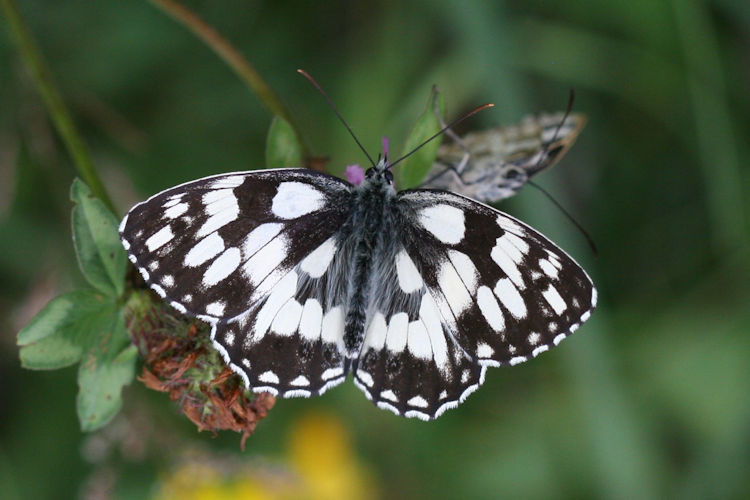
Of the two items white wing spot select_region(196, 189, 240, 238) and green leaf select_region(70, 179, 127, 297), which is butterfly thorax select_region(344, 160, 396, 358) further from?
green leaf select_region(70, 179, 127, 297)

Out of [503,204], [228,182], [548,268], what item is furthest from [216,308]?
[503,204]

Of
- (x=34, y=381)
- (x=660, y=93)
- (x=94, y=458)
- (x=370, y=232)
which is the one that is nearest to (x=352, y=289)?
(x=370, y=232)

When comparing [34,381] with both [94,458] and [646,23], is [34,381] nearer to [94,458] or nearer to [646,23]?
[94,458]

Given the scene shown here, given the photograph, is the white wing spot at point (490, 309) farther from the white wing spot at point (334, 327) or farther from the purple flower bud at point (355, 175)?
the purple flower bud at point (355, 175)

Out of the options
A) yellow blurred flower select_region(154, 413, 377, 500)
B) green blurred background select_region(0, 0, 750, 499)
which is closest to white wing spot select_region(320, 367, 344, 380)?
green blurred background select_region(0, 0, 750, 499)

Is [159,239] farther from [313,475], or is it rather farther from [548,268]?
[313,475]

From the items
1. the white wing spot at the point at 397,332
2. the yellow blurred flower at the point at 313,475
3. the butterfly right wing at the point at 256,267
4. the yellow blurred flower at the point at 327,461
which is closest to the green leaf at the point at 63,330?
the butterfly right wing at the point at 256,267
